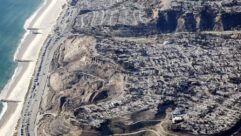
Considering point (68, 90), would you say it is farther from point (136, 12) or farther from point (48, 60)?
point (136, 12)

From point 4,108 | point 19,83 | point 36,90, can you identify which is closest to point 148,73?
point 36,90

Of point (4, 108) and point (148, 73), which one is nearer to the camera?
point (148, 73)

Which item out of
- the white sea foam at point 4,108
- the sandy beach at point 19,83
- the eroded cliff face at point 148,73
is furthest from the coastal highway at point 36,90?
the white sea foam at point 4,108

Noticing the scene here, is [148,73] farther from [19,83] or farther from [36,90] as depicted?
[19,83]

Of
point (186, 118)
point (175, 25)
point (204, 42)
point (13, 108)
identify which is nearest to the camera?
point (186, 118)

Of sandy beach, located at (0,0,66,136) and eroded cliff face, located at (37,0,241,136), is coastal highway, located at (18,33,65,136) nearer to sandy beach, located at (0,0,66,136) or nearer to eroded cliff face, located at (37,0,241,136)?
eroded cliff face, located at (37,0,241,136)

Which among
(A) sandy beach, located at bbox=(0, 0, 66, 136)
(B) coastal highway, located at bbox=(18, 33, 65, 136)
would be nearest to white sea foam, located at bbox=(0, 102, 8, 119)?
(A) sandy beach, located at bbox=(0, 0, 66, 136)

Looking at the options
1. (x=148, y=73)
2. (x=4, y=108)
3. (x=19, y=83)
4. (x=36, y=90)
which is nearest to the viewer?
(x=148, y=73)

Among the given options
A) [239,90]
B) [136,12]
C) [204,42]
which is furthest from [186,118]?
[136,12]

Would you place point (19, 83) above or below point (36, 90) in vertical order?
above
